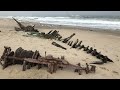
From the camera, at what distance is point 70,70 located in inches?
378

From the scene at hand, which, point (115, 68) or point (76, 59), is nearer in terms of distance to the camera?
point (115, 68)

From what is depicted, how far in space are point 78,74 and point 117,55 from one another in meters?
5.22

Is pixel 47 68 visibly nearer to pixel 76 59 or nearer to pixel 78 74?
pixel 78 74

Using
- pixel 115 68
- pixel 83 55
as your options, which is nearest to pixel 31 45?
pixel 83 55

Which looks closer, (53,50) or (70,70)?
(70,70)

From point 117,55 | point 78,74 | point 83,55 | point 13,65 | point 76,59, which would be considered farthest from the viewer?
point 117,55
